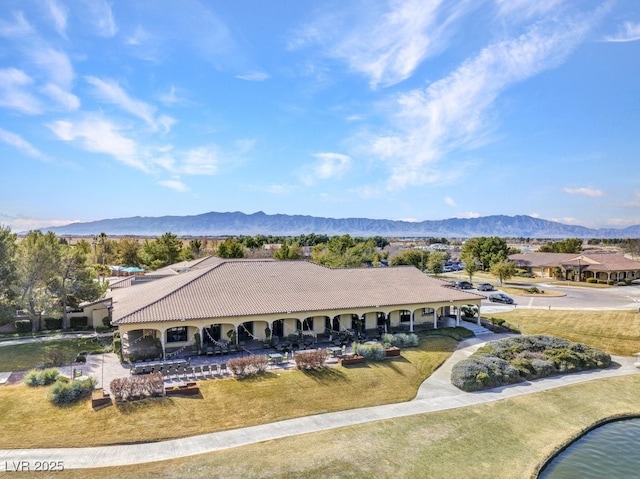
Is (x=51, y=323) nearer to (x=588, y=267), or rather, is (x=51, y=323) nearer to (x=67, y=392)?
(x=67, y=392)

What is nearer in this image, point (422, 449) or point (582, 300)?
point (422, 449)

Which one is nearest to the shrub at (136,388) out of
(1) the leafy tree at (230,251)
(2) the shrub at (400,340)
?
(2) the shrub at (400,340)

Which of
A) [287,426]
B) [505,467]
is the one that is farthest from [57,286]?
[505,467]

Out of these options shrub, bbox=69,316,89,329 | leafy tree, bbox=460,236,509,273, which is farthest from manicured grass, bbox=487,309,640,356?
leafy tree, bbox=460,236,509,273

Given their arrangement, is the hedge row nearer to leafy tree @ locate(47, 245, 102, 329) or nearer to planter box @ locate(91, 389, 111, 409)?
planter box @ locate(91, 389, 111, 409)

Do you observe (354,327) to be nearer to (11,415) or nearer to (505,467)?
(505,467)

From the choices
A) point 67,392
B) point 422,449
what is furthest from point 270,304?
point 422,449

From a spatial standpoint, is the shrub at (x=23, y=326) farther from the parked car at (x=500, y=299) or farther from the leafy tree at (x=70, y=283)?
the parked car at (x=500, y=299)
